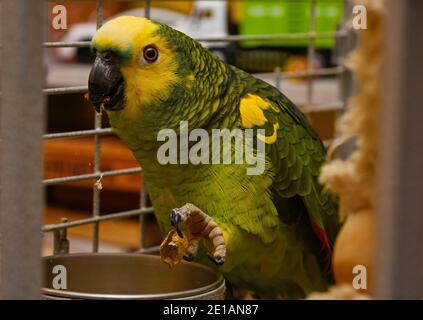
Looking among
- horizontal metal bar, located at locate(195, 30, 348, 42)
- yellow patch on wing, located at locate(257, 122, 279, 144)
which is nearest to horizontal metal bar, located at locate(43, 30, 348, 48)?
horizontal metal bar, located at locate(195, 30, 348, 42)

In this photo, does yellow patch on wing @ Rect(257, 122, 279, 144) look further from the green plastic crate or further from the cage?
the green plastic crate

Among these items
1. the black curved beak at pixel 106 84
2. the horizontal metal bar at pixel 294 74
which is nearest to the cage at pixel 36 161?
the black curved beak at pixel 106 84

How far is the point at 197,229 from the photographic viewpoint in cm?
60

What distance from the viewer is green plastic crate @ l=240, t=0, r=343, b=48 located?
1.08m

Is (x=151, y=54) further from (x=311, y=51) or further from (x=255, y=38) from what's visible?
(x=311, y=51)

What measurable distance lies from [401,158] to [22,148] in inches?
7.7

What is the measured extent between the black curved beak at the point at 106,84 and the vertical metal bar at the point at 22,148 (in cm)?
16

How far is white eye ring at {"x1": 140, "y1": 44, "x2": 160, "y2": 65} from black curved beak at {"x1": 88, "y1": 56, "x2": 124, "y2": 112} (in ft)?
0.07

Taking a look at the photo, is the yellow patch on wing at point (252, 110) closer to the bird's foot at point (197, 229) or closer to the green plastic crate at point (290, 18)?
the bird's foot at point (197, 229)

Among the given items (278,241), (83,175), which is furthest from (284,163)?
(83,175)

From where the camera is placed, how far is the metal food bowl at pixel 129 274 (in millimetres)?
673

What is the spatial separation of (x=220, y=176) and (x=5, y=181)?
0.25m
